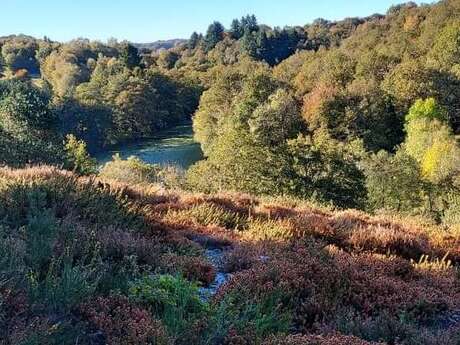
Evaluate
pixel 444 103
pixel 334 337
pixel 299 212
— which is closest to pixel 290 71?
pixel 444 103

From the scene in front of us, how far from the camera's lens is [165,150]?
213 ft

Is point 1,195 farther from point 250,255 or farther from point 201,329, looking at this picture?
point 201,329

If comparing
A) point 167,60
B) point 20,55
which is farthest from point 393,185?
point 20,55

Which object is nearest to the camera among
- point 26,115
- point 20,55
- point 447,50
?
point 26,115

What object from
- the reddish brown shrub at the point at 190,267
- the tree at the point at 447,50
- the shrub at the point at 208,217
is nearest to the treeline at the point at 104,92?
the shrub at the point at 208,217

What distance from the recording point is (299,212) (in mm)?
8664

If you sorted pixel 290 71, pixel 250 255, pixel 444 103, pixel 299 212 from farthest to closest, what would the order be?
pixel 290 71 → pixel 444 103 → pixel 299 212 → pixel 250 255

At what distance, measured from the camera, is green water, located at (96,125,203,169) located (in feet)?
191

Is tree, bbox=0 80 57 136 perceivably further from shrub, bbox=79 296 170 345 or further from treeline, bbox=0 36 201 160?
shrub, bbox=79 296 170 345

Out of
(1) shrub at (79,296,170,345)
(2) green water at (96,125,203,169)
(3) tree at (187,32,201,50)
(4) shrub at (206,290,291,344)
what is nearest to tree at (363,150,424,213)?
(4) shrub at (206,290,291,344)

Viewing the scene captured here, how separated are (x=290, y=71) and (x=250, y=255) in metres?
67.3

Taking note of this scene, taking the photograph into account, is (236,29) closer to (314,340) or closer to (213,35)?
(213,35)

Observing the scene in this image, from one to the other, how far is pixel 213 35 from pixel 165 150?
2864 inches

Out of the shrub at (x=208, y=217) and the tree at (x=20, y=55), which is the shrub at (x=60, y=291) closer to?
the shrub at (x=208, y=217)
